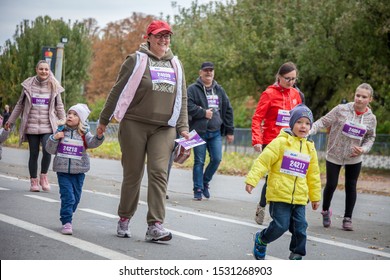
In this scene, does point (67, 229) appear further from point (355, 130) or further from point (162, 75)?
point (355, 130)

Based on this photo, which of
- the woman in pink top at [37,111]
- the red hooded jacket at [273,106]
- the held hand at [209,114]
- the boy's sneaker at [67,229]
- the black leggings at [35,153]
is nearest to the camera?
the boy's sneaker at [67,229]

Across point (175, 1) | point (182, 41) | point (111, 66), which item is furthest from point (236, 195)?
point (111, 66)

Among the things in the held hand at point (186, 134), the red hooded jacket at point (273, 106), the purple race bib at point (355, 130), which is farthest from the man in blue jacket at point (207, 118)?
the held hand at point (186, 134)

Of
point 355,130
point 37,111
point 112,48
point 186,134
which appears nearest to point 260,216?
point 355,130

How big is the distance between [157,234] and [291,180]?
56.0 inches

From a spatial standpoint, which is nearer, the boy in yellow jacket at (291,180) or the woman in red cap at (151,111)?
the boy in yellow jacket at (291,180)

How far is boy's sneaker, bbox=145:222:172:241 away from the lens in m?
8.12

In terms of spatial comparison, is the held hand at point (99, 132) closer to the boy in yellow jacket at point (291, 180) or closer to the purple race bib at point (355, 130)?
the boy in yellow jacket at point (291, 180)

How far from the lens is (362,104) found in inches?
402

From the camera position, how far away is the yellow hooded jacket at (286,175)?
7.38m

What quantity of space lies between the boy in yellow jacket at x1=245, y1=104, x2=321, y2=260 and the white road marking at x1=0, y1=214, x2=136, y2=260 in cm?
122

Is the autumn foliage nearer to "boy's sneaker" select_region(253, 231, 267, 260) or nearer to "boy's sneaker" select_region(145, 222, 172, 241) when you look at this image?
"boy's sneaker" select_region(145, 222, 172, 241)

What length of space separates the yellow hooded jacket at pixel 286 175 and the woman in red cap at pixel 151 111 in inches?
44.0

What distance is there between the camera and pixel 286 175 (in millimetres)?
7426
